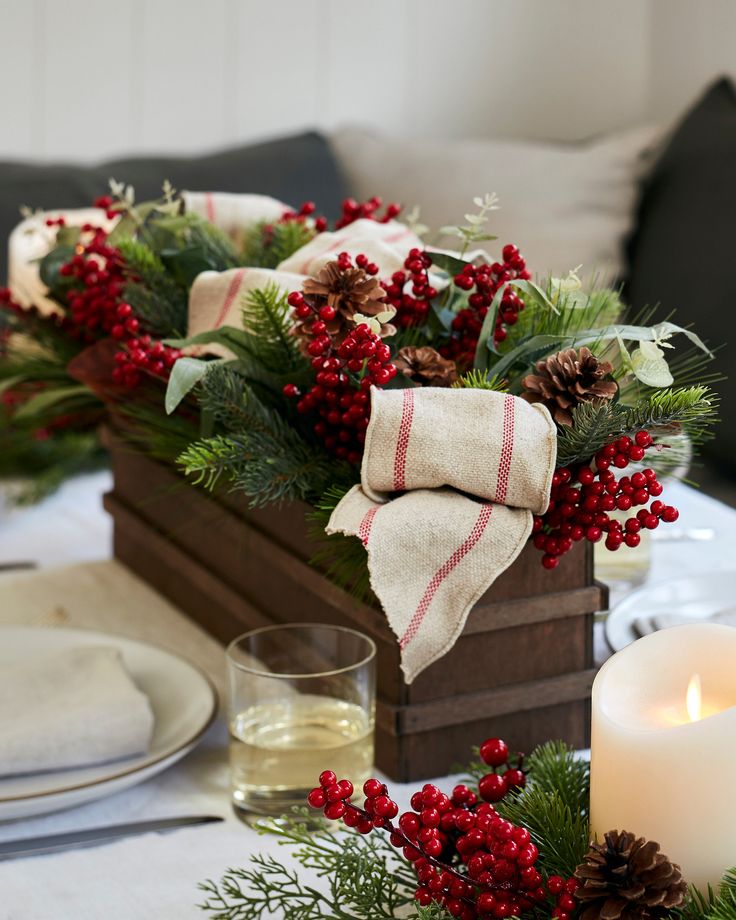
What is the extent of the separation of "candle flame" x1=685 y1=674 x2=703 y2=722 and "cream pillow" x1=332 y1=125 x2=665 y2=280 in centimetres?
158

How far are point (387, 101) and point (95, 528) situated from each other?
1461 mm

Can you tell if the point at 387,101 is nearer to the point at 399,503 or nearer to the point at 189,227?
the point at 189,227

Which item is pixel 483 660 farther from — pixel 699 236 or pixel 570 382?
pixel 699 236

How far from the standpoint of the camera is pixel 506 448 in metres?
0.53

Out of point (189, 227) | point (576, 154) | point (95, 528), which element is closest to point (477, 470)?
point (189, 227)

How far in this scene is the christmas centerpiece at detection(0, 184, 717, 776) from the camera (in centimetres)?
53

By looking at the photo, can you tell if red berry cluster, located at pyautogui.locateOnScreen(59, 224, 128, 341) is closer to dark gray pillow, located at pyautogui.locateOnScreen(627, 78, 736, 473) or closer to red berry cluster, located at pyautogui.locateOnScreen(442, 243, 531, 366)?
red berry cluster, located at pyautogui.locateOnScreen(442, 243, 531, 366)

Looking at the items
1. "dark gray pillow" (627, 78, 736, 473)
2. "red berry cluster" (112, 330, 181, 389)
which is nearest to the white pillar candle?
"red berry cluster" (112, 330, 181, 389)

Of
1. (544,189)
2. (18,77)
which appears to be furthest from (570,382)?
(18,77)

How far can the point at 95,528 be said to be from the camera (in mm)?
1160

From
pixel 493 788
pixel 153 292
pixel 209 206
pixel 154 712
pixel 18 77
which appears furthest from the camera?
pixel 18 77

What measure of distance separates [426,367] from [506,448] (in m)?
0.10

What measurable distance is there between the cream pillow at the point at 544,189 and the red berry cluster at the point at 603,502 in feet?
4.60

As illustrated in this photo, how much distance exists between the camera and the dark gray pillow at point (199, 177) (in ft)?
6.18
